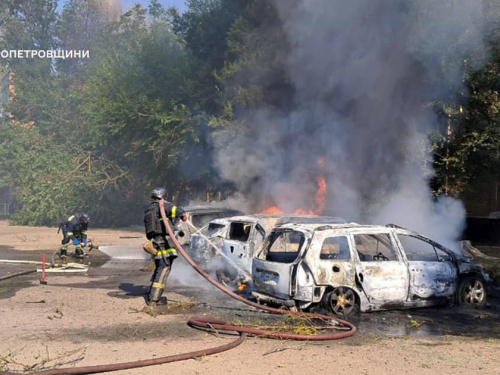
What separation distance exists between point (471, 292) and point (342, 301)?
2.34 m

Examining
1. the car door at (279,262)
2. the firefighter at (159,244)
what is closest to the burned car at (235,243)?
the firefighter at (159,244)

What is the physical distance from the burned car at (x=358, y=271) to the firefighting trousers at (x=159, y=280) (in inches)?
54.1

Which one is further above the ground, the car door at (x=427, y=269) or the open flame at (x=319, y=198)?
the open flame at (x=319, y=198)

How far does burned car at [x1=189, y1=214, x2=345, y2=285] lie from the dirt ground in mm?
756

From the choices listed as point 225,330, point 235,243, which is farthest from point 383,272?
point 235,243

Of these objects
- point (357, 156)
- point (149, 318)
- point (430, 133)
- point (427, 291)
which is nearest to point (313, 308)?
point (427, 291)

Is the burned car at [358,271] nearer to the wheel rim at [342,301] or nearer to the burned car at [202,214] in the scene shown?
the wheel rim at [342,301]

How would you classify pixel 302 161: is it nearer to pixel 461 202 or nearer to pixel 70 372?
pixel 461 202

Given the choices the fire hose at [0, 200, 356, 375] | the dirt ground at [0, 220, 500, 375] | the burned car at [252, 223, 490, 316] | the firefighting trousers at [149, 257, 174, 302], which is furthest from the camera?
the firefighting trousers at [149, 257, 174, 302]

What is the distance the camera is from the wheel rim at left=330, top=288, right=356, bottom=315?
26.0 feet

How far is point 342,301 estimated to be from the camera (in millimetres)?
7973

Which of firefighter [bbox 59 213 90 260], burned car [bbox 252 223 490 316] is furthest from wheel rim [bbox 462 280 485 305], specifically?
firefighter [bbox 59 213 90 260]

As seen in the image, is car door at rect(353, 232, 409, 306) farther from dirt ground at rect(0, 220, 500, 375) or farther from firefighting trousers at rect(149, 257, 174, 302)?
firefighting trousers at rect(149, 257, 174, 302)

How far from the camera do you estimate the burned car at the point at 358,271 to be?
25.8ft
